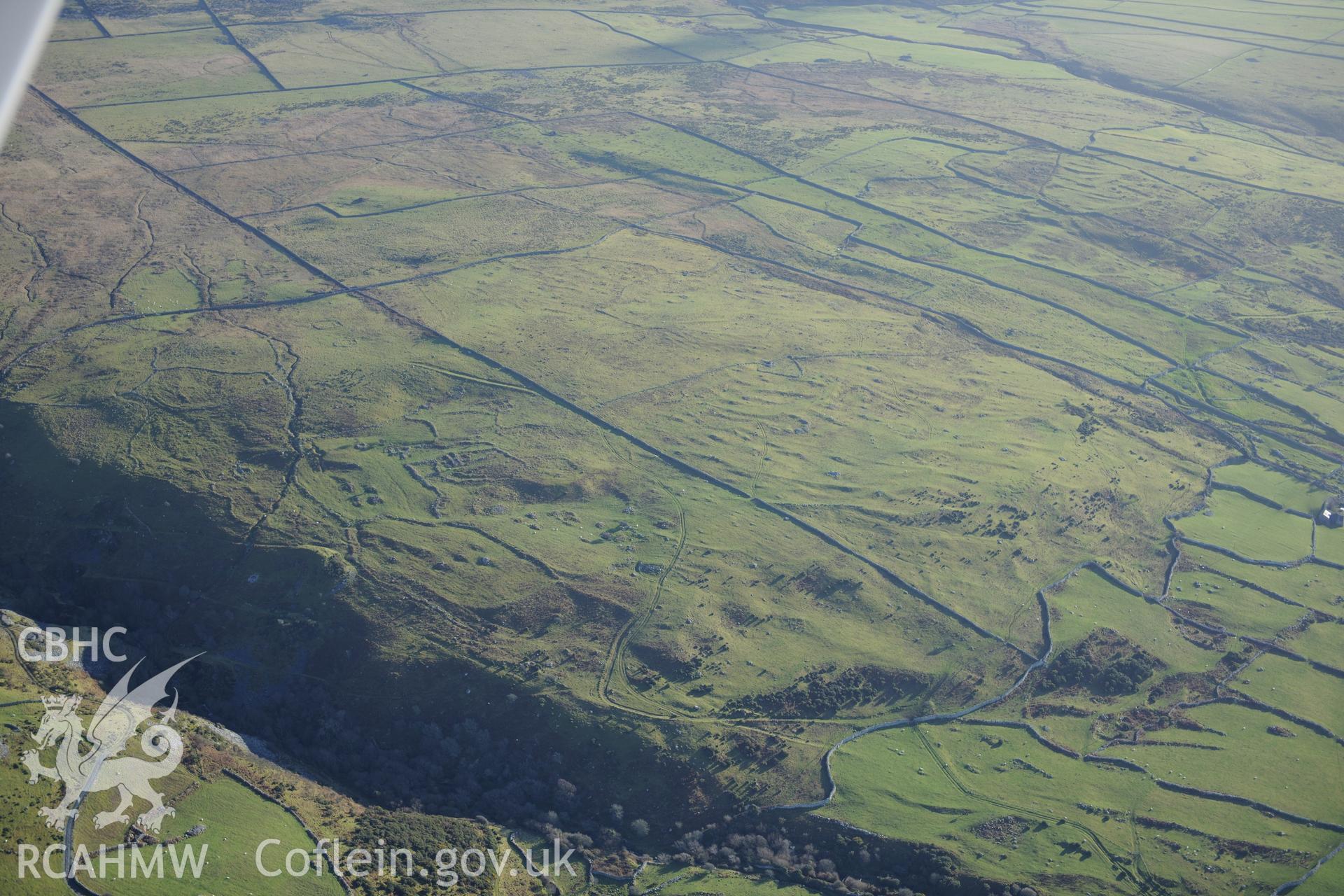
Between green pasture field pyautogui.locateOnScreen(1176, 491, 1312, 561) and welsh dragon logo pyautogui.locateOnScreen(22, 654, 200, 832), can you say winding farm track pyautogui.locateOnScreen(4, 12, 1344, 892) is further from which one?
welsh dragon logo pyautogui.locateOnScreen(22, 654, 200, 832)

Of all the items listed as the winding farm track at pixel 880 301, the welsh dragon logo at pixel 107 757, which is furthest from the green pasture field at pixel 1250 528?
the welsh dragon logo at pixel 107 757

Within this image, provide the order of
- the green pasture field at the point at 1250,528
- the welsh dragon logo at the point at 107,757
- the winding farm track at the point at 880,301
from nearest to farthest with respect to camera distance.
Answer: the welsh dragon logo at the point at 107,757
the winding farm track at the point at 880,301
the green pasture field at the point at 1250,528

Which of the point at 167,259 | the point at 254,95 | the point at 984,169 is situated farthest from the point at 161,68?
the point at 984,169

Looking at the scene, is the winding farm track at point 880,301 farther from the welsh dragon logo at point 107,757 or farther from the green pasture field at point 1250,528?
the welsh dragon logo at point 107,757

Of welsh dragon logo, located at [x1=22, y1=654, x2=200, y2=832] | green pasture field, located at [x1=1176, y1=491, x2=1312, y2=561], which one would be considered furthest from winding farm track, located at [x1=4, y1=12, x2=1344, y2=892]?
welsh dragon logo, located at [x1=22, y1=654, x2=200, y2=832]

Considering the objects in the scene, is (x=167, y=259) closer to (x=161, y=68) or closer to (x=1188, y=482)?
(x=161, y=68)
